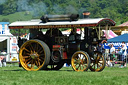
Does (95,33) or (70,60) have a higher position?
(95,33)

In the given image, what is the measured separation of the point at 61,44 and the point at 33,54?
3.92 feet

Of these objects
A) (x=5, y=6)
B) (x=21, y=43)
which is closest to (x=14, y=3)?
(x=5, y=6)

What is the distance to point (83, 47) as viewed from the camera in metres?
17.5

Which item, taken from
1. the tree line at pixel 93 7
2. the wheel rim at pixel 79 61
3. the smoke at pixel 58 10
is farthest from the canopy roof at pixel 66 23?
the smoke at pixel 58 10

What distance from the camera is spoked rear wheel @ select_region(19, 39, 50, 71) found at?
17591mm

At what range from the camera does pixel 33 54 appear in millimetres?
17766

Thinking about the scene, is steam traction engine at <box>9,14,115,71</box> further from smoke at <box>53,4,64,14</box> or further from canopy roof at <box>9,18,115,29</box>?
smoke at <box>53,4,64,14</box>

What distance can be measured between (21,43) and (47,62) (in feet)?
5.81

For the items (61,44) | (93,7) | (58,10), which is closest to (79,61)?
(61,44)

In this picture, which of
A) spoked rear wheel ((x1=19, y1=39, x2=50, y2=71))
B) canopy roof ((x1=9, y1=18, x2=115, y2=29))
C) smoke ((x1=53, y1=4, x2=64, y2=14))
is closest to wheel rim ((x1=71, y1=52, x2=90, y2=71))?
spoked rear wheel ((x1=19, y1=39, x2=50, y2=71))

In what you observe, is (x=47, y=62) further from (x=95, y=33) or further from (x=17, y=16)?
(x=17, y=16)

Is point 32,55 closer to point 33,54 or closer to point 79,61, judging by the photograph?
point 33,54

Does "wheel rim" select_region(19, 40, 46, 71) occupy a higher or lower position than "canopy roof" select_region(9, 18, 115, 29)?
lower

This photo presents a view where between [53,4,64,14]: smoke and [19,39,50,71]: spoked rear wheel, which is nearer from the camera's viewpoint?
[19,39,50,71]: spoked rear wheel
